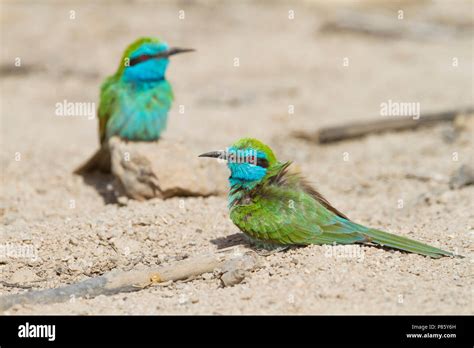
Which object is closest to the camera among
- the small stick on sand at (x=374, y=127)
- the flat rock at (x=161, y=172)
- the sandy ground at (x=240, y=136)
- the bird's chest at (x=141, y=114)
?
the sandy ground at (x=240, y=136)

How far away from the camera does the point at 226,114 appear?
Result: 871 centimetres

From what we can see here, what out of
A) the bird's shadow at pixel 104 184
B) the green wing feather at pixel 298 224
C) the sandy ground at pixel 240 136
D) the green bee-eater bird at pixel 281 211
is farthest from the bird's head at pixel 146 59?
the green wing feather at pixel 298 224

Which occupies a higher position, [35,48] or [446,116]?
[35,48]

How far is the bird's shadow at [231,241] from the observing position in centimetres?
428

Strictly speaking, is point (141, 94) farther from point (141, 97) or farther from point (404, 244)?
point (404, 244)

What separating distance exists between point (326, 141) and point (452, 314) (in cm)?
417

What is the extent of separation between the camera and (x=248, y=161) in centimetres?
412

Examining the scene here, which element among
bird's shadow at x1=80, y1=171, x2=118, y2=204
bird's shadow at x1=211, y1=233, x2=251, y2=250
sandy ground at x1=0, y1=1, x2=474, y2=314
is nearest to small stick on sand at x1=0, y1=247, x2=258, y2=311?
sandy ground at x1=0, y1=1, x2=474, y2=314

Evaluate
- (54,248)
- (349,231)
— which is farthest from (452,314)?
(54,248)

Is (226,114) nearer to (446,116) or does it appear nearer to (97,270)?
(446,116)

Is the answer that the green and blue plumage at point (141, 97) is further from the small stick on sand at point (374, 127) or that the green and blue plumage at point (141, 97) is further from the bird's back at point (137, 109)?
the small stick on sand at point (374, 127)

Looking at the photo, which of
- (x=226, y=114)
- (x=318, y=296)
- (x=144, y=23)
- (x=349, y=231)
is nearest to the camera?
(x=318, y=296)

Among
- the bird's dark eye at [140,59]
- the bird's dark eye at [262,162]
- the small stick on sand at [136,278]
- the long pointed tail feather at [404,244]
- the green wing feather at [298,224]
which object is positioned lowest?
the small stick on sand at [136,278]

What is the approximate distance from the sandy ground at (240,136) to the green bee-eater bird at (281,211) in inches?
3.2
